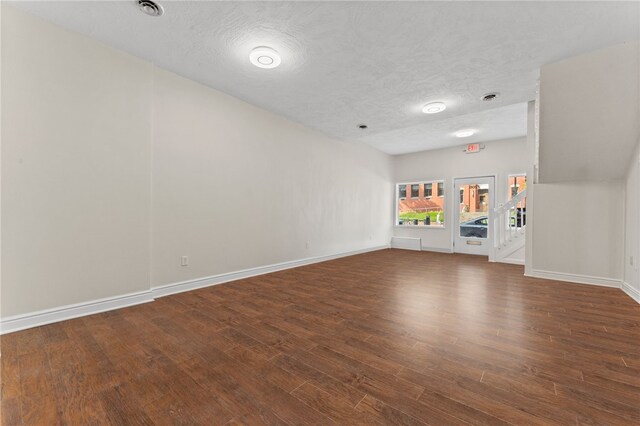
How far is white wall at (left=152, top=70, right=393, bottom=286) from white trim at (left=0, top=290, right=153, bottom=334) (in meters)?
0.34

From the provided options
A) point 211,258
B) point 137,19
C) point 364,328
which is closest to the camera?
point 364,328

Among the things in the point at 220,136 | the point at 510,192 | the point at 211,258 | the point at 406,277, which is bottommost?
the point at 406,277

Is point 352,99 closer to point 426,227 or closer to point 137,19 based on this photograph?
point 137,19

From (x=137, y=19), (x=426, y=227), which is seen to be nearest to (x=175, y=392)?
(x=137, y=19)

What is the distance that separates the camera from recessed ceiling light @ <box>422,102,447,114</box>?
4.32m

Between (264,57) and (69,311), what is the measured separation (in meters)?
3.44

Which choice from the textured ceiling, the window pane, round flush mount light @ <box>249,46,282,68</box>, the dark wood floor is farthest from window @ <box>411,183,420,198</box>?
round flush mount light @ <box>249,46,282,68</box>

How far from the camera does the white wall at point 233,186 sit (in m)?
3.43

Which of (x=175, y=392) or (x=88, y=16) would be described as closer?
(x=175, y=392)

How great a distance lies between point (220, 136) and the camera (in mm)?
4004

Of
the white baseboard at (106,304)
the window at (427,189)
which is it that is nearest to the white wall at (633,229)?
the window at (427,189)

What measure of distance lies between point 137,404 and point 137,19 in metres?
3.26

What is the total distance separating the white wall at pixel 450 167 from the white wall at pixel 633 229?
257 centimetres

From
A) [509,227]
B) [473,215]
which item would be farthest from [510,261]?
[473,215]
